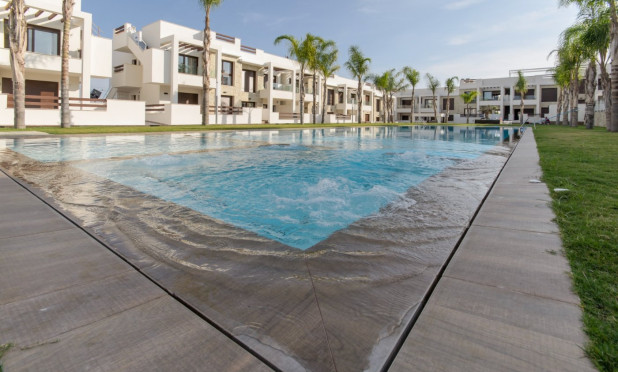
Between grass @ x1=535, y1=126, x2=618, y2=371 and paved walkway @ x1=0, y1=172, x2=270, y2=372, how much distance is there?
4.80 ft

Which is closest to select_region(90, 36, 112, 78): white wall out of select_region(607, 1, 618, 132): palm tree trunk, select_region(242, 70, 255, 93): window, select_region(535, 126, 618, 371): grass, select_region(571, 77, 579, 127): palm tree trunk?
select_region(242, 70, 255, 93): window

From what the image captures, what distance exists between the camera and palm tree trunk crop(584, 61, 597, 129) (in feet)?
79.4

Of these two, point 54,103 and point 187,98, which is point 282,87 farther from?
point 54,103

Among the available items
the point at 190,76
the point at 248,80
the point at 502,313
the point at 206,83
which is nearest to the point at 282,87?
the point at 248,80

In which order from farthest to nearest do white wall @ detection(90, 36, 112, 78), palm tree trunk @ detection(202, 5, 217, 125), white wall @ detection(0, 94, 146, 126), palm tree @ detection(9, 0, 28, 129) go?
white wall @ detection(90, 36, 112, 78), palm tree trunk @ detection(202, 5, 217, 125), white wall @ detection(0, 94, 146, 126), palm tree @ detection(9, 0, 28, 129)

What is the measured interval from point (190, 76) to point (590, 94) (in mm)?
29245

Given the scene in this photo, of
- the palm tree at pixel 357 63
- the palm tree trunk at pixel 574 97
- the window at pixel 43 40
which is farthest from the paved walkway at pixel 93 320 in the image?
the palm tree at pixel 357 63

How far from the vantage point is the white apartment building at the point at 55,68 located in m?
20.0

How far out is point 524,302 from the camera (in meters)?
1.89

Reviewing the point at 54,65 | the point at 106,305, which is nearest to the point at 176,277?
the point at 106,305

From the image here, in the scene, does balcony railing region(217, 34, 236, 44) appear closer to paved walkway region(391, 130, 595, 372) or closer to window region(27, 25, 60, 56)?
window region(27, 25, 60, 56)

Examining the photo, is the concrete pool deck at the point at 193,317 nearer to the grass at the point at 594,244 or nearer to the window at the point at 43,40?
the grass at the point at 594,244

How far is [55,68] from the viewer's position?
21531 millimetres

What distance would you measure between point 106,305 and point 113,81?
106 ft
